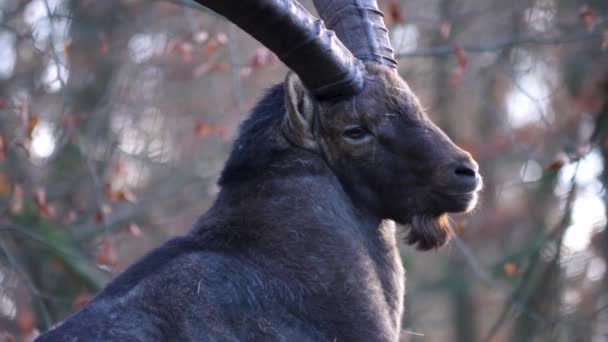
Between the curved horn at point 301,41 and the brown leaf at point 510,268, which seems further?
the brown leaf at point 510,268

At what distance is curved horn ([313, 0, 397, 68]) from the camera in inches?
227

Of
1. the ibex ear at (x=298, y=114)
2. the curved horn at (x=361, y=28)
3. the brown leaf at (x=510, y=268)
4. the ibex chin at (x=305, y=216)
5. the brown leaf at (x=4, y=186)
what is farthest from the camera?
the brown leaf at (x=4, y=186)

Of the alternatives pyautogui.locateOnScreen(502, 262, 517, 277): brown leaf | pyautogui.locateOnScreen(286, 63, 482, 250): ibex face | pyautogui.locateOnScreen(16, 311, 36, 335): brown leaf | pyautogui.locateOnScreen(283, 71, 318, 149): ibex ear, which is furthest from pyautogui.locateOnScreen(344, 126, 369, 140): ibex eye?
pyautogui.locateOnScreen(16, 311, 36, 335): brown leaf

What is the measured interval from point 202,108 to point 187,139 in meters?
0.61

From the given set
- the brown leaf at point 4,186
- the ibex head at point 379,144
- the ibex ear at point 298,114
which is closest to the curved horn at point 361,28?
the ibex head at point 379,144

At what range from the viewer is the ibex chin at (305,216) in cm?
467

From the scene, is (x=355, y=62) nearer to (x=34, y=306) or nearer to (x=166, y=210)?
(x=34, y=306)

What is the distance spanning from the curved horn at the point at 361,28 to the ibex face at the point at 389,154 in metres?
0.47

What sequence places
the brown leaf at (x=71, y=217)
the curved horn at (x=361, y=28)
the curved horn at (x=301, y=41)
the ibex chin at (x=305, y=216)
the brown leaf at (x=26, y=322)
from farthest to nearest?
the brown leaf at (x=71, y=217) < the brown leaf at (x=26, y=322) < the curved horn at (x=361, y=28) < the ibex chin at (x=305, y=216) < the curved horn at (x=301, y=41)

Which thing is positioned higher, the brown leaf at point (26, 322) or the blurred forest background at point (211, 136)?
the blurred forest background at point (211, 136)

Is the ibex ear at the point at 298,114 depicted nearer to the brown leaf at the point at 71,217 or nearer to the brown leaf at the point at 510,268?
the brown leaf at the point at 510,268

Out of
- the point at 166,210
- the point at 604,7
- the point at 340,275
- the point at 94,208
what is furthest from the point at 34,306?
the point at 604,7

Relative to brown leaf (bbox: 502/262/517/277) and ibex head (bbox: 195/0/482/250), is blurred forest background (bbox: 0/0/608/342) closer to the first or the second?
brown leaf (bbox: 502/262/517/277)

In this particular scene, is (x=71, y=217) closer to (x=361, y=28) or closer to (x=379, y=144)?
(x=361, y=28)
